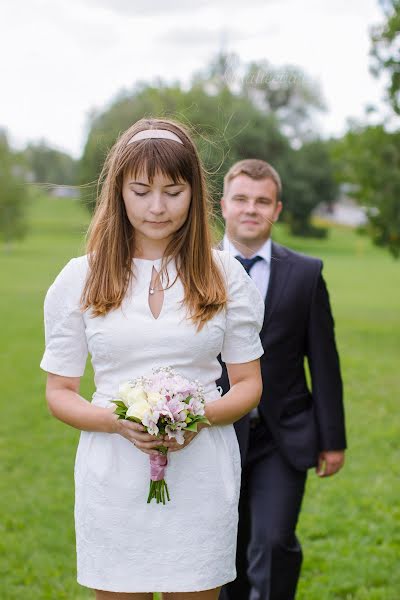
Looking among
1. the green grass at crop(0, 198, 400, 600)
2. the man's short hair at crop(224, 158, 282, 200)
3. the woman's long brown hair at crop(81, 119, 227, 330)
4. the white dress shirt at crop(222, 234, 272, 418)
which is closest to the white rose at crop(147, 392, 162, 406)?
the woman's long brown hair at crop(81, 119, 227, 330)

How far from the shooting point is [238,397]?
3346 millimetres

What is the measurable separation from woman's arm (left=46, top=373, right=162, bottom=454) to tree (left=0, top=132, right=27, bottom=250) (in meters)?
54.3

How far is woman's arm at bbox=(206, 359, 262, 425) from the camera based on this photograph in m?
3.26

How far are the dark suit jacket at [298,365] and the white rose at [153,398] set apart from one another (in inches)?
66.9

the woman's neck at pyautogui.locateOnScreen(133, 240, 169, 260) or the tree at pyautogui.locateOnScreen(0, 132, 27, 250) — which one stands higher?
the woman's neck at pyautogui.locateOnScreen(133, 240, 169, 260)

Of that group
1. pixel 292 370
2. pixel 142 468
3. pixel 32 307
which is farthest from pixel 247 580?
pixel 32 307

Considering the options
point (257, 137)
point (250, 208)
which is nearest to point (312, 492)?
point (250, 208)

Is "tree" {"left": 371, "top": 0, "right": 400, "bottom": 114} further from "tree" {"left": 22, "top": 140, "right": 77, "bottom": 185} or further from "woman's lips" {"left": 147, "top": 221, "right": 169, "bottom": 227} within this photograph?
"tree" {"left": 22, "top": 140, "right": 77, "bottom": 185}

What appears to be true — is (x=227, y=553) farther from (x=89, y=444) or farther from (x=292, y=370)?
(x=292, y=370)

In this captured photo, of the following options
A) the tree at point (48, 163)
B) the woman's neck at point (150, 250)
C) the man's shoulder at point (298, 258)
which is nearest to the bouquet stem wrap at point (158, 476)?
the woman's neck at point (150, 250)

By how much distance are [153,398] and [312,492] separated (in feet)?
18.4

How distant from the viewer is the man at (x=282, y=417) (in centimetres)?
463

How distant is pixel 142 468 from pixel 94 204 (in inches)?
47.8

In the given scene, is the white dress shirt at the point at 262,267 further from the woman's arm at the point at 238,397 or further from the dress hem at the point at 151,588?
the dress hem at the point at 151,588
